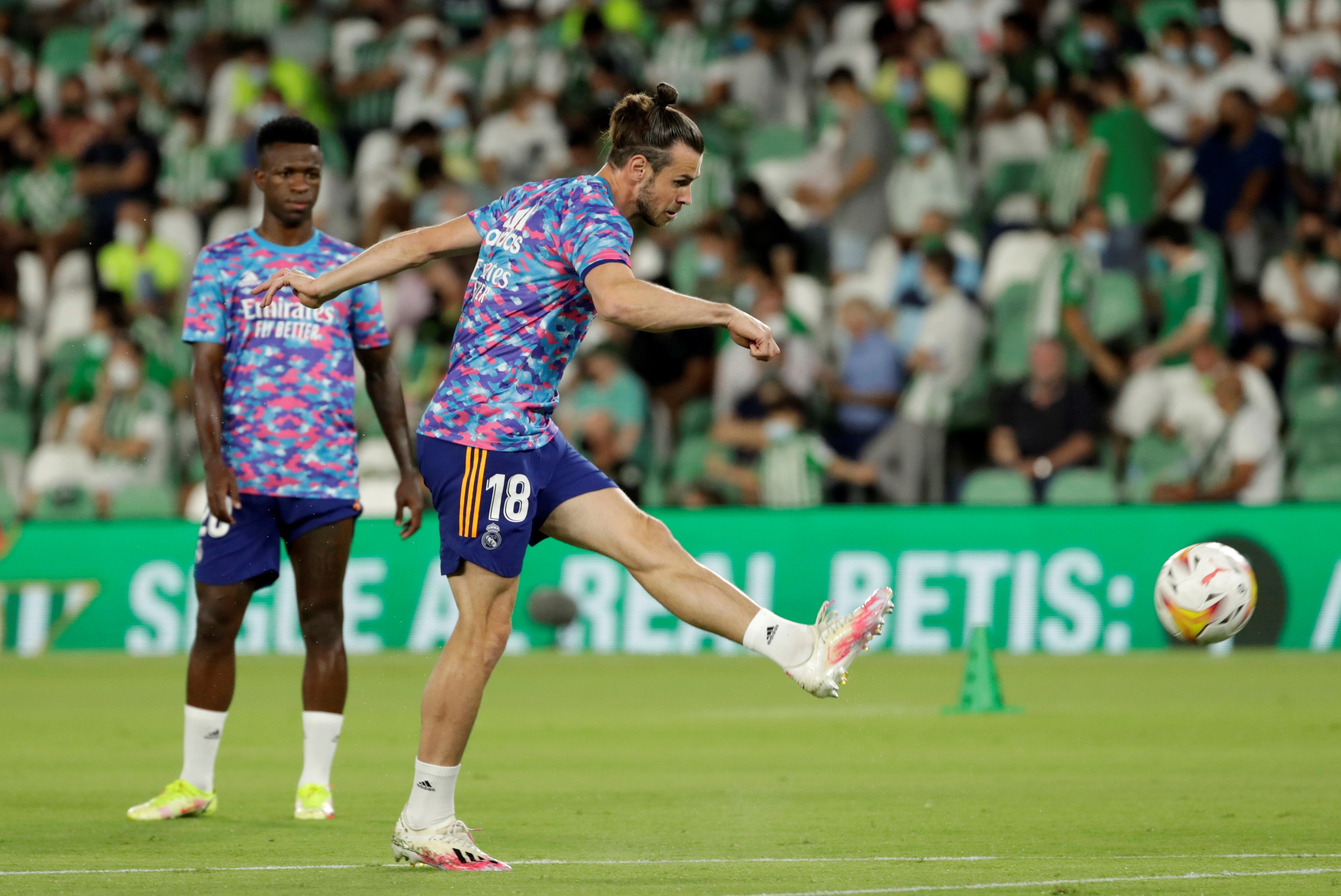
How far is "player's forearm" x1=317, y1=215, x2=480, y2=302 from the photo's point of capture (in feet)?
22.6

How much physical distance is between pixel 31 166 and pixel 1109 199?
40.4 feet

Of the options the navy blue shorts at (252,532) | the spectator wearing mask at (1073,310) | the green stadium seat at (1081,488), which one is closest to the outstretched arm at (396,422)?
the navy blue shorts at (252,532)

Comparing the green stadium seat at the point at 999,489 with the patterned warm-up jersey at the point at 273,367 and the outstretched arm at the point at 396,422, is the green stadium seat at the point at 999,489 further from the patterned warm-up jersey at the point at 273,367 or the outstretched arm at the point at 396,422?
the patterned warm-up jersey at the point at 273,367

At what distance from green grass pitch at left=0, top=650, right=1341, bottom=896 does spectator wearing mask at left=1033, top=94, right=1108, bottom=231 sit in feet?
17.5

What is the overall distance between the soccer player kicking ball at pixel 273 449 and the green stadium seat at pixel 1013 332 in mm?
11081

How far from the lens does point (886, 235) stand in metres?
20.1

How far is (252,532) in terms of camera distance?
8.39 m

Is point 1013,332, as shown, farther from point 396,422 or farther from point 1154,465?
point 396,422

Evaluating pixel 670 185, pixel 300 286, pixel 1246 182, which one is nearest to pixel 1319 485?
pixel 1246 182

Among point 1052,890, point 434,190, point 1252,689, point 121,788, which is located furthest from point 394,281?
point 1052,890

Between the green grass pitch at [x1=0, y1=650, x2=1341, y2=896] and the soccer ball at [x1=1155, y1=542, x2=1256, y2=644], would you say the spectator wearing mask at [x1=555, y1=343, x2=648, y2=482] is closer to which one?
the green grass pitch at [x1=0, y1=650, x2=1341, y2=896]

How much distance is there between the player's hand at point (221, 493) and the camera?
8188mm

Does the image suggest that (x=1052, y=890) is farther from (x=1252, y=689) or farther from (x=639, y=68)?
(x=639, y=68)

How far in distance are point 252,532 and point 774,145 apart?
1394cm
